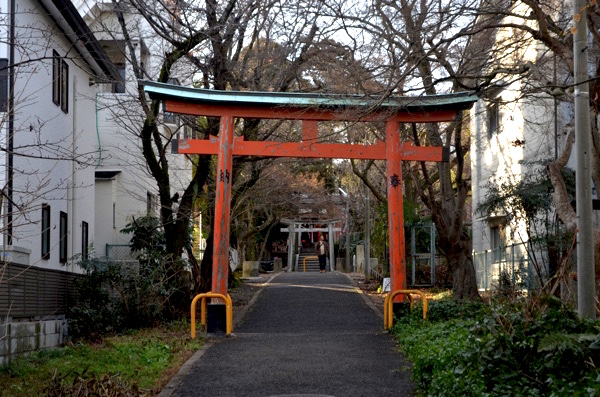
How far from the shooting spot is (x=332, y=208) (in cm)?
5131

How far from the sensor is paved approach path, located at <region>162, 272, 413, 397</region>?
1077 cm

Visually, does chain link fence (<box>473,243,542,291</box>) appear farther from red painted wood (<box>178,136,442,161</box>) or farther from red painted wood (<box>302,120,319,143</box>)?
red painted wood (<box>302,120,319,143</box>)

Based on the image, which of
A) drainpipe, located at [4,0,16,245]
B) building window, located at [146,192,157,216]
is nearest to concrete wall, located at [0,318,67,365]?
drainpipe, located at [4,0,16,245]

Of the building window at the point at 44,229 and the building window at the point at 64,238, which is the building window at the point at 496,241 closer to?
the building window at the point at 64,238

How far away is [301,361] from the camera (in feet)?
42.6

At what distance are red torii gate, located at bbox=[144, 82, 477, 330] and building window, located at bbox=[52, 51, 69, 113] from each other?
3021 mm

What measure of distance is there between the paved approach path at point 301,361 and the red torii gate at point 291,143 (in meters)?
1.83

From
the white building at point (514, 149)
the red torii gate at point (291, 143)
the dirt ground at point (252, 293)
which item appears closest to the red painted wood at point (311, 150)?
the red torii gate at point (291, 143)

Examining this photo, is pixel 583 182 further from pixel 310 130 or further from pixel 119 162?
pixel 119 162

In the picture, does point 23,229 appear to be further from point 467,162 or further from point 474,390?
point 467,162

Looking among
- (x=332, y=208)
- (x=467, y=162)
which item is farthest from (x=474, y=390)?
(x=332, y=208)

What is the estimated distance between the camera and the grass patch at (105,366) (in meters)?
10.1

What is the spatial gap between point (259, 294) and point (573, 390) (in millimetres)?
21793

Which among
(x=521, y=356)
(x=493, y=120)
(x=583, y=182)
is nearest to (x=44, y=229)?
(x=583, y=182)
